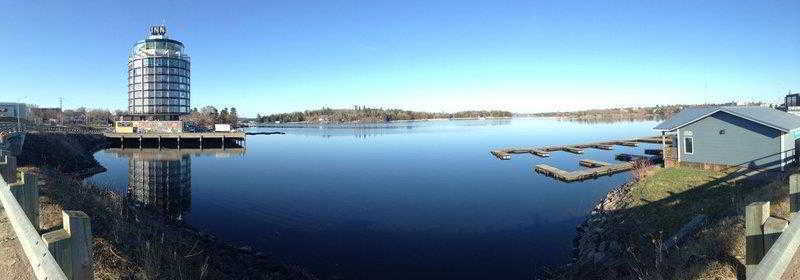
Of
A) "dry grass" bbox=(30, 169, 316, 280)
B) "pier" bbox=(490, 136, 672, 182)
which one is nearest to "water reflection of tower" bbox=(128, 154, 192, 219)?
"dry grass" bbox=(30, 169, 316, 280)

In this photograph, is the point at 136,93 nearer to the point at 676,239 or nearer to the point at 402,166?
the point at 402,166

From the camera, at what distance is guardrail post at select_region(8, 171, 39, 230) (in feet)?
17.6

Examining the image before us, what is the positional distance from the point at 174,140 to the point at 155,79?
2081 centimetres

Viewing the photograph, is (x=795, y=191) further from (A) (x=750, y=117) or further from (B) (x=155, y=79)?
(B) (x=155, y=79)

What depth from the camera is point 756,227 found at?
4.41 meters

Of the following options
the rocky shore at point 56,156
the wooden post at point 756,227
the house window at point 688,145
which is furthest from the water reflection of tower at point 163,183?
the house window at point 688,145

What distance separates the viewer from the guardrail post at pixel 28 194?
535cm

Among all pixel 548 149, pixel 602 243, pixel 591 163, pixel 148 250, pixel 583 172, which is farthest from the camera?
pixel 548 149

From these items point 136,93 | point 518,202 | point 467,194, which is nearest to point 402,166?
point 467,194

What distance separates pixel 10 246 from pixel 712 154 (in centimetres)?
3080

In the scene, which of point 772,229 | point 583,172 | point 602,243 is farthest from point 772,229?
point 583,172

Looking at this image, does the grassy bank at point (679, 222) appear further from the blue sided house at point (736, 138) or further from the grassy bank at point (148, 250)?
the grassy bank at point (148, 250)

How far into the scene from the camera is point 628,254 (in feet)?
42.7

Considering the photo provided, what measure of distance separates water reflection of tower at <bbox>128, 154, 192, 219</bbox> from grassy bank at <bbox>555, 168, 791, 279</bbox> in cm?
1941
